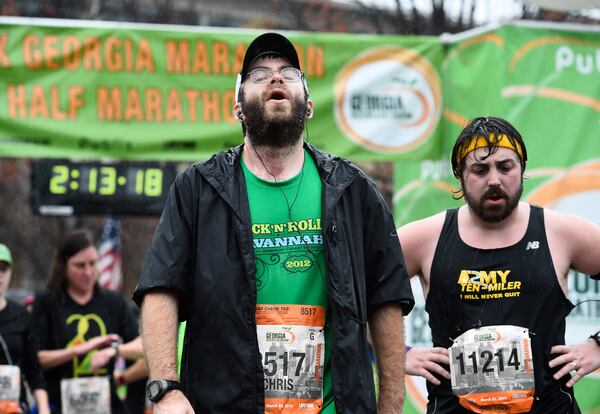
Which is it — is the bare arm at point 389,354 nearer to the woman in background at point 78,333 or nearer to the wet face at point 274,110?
the wet face at point 274,110

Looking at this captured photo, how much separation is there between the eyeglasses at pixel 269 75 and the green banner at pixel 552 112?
14.8 feet

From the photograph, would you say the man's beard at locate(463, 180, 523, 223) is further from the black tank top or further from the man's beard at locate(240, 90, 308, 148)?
the man's beard at locate(240, 90, 308, 148)

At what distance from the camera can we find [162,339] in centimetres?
359

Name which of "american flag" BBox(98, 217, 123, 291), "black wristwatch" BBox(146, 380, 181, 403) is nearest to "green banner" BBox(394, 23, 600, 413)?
"black wristwatch" BBox(146, 380, 181, 403)

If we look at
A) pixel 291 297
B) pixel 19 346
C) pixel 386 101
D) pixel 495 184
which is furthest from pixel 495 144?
pixel 19 346

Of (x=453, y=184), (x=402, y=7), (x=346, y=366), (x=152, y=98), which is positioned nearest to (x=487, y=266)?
(x=346, y=366)

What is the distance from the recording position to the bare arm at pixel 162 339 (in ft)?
11.5

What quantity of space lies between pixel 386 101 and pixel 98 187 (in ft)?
8.50

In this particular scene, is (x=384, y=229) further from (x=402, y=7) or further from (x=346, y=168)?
(x=402, y=7)

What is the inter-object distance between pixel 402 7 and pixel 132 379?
846 centimetres

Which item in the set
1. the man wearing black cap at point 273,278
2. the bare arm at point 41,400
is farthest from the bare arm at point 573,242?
the bare arm at point 41,400

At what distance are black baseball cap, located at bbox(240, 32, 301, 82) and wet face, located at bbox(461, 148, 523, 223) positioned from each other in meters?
1.25

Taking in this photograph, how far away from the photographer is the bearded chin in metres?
3.84

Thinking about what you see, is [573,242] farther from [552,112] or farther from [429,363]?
[552,112]
